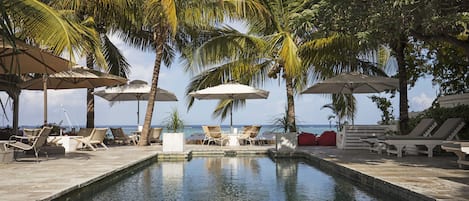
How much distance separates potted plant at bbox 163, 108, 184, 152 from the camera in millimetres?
13422

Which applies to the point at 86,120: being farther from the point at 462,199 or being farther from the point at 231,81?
the point at 462,199

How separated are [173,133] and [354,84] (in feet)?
19.8

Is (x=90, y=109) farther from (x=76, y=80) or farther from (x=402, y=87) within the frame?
(x=402, y=87)

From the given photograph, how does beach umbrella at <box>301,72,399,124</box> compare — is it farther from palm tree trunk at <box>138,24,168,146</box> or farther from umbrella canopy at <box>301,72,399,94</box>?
palm tree trunk at <box>138,24,168,146</box>

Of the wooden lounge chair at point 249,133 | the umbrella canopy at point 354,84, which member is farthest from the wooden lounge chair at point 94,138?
the umbrella canopy at point 354,84

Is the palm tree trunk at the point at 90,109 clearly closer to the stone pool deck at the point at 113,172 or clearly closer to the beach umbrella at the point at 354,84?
the stone pool deck at the point at 113,172

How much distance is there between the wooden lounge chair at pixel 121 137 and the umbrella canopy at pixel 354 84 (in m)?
6.24

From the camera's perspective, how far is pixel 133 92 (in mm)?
16750

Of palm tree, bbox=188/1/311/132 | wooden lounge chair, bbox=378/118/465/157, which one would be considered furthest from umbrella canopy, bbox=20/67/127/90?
wooden lounge chair, bbox=378/118/465/157

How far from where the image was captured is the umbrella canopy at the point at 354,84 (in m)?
13.8

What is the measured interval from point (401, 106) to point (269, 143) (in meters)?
6.03

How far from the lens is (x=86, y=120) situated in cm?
1744

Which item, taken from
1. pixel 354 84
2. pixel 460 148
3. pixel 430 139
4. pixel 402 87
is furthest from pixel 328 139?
pixel 460 148

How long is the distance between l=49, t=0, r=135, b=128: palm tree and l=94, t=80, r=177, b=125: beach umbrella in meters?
0.70
